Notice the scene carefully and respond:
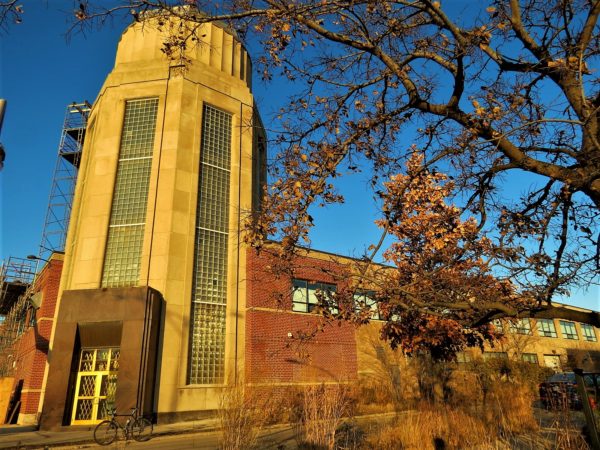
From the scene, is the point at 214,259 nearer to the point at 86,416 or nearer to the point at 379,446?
the point at 86,416

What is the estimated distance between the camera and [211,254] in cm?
2197

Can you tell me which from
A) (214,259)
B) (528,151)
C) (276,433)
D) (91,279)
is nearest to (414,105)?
(528,151)

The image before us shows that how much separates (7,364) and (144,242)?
21.3 metres

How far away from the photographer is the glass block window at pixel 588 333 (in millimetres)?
49438

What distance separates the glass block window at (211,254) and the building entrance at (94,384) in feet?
11.0

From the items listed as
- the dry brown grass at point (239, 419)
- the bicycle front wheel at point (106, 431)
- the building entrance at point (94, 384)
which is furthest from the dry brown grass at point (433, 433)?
the building entrance at point (94, 384)

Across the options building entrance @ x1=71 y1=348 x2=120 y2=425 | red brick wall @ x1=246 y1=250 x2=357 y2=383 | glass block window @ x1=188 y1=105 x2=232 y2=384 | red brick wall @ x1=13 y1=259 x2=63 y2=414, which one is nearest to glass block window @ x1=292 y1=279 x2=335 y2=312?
red brick wall @ x1=246 y1=250 x2=357 y2=383

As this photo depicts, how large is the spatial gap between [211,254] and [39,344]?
30.6ft

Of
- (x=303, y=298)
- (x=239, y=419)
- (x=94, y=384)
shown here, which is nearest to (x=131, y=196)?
(x=94, y=384)

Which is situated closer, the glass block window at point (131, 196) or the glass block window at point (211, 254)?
the glass block window at point (211, 254)

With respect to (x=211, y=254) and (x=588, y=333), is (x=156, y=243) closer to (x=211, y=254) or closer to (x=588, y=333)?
(x=211, y=254)

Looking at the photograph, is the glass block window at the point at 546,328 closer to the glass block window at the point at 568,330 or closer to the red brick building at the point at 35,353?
the glass block window at the point at 568,330

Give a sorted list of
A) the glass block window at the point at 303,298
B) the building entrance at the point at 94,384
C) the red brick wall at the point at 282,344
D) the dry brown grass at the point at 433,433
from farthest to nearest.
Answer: the glass block window at the point at 303,298 < the red brick wall at the point at 282,344 < the building entrance at the point at 94,384 < the dry brown grass at the point at 433,433

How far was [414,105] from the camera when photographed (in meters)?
6.69
